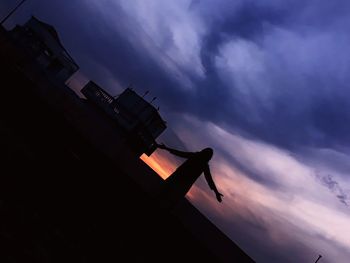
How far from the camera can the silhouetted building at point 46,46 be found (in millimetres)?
41188

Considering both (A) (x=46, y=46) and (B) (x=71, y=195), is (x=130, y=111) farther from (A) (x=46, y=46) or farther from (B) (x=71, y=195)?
(B) (x=71, y=195)

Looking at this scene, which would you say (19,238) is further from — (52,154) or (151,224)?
(151,224)

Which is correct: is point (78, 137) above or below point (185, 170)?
below

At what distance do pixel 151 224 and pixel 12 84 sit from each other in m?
5.11

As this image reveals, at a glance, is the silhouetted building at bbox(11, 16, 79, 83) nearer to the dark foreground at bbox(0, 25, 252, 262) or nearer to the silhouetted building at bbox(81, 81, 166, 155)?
the silhouetted building at bbox(81, 81, 166, 155)

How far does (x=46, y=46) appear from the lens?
42.7 meters

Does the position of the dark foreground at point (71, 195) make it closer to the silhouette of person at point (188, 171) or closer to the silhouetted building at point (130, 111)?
the silhouette of person at point (188, 171)

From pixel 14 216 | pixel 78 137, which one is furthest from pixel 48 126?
pixel 14 216

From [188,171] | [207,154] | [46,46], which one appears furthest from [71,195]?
[46,46]

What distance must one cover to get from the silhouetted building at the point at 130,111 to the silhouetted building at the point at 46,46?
406 inches

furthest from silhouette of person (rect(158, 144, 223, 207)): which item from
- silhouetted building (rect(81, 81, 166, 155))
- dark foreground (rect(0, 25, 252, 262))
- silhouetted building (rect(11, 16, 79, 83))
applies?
silhouetted building (rect(11, 16, 79, 83))

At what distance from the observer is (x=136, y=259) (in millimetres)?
6312

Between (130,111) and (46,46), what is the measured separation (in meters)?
18.0

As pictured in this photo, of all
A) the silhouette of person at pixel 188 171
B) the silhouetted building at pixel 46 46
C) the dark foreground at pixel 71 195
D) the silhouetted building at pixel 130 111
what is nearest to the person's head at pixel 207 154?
the silhouette of person at pixel 188 171
